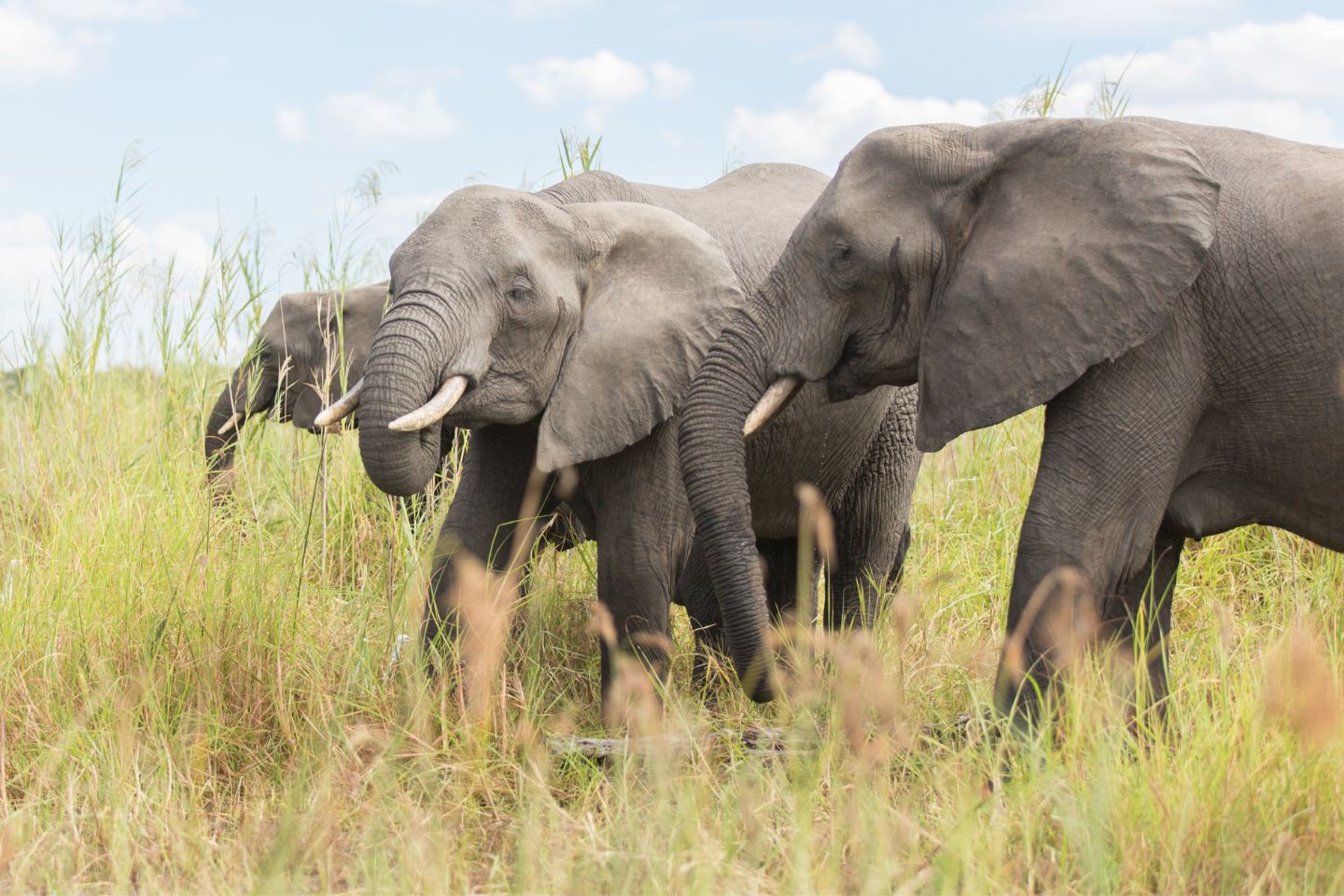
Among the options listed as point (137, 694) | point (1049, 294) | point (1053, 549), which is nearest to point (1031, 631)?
point (1053, 549)

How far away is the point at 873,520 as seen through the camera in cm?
586

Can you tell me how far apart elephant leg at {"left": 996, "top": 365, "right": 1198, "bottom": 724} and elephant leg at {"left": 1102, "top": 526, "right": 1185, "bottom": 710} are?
0.44 m

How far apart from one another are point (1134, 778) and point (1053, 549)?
748mm

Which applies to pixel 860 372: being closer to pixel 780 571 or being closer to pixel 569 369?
pixel 569 369

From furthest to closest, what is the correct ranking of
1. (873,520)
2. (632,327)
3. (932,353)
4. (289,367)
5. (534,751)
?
(289,367)
(873,520)
(632,327)
(932,353)
(534,751)

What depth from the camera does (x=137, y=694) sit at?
4.46 meters

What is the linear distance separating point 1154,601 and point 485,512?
205cm

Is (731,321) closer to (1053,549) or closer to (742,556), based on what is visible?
(742,556)

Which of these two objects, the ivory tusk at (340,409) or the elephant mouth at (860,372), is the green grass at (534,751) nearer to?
the ivory tusk at (340,409)

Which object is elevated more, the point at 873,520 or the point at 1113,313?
the point at 1113,313

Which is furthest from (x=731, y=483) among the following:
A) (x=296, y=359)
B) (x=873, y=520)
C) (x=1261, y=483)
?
(x=296, y=359)

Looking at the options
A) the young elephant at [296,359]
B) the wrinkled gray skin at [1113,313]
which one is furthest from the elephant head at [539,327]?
the young elephant at [296,359]

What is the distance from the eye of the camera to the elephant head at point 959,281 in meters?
3.79

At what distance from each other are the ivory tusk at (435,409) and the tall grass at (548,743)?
0.57m
